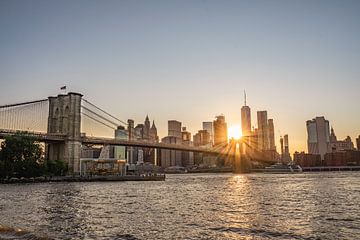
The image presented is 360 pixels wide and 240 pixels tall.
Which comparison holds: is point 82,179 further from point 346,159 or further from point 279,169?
point 346,159

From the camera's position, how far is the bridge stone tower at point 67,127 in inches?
3324

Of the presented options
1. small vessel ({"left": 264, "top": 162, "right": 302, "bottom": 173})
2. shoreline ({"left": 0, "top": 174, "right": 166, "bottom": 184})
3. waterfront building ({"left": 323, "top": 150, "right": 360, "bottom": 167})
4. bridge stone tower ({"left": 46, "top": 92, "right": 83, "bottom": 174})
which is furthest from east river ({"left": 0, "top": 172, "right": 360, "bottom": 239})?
waterfront building ({"left": 323, "top": 150, "right": 360, "bottom": 167})

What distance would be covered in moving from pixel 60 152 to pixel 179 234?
75788mm

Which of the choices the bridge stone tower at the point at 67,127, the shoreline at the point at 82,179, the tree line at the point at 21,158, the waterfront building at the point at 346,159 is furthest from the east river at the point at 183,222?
the waterfront building at the point at 346,159

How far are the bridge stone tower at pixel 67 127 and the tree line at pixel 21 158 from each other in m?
9.68

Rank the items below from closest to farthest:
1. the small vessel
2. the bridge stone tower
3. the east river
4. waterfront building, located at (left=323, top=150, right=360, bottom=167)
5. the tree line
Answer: the east river → the tree line → the bridge stone tower → the small vessel → waterfront building, located at (left=323, top=150, right=360, bottom=167)

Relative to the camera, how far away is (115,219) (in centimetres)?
2070

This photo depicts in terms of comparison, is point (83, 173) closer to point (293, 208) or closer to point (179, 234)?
point (293, 208)

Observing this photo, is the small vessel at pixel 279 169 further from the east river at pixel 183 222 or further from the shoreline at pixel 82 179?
the east river at pixel 183 222

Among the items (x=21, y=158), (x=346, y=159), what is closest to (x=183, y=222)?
(x=21, y=158)

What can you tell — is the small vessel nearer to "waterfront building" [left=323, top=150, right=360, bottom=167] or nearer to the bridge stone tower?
"waterfront building" [left=323, top=150, right=360, bottom=167]

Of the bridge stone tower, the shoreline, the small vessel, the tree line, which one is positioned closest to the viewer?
the tree line

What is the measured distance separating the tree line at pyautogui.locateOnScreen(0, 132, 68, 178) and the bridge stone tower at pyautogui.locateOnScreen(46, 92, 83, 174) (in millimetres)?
9681

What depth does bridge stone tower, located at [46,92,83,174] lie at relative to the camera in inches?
3324
